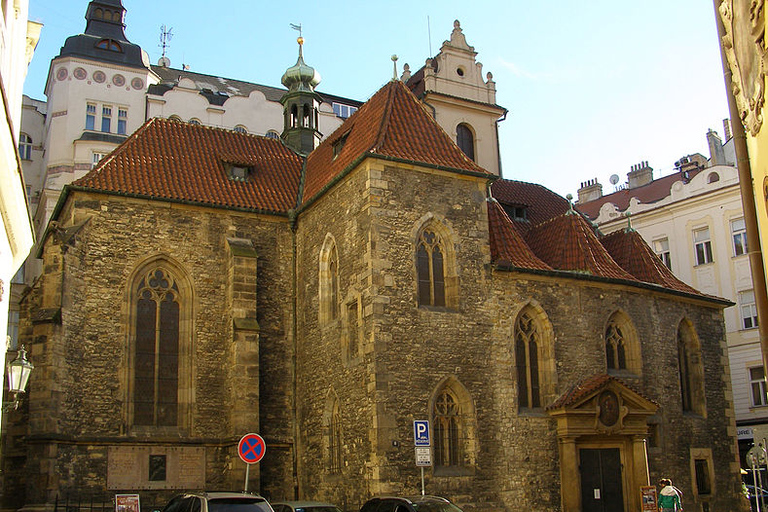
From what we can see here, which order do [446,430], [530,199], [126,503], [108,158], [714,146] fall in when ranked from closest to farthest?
[126,503] < [446,430] < [108,158] < [530,199] < [714,146]

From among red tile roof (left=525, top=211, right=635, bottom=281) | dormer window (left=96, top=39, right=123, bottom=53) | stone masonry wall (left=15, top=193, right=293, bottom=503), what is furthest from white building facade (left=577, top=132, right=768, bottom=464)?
dormer window (left=96, top=39, right=123, bottom=53)

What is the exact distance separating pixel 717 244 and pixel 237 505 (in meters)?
28.9

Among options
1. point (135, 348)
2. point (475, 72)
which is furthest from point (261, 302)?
point (475, 72)

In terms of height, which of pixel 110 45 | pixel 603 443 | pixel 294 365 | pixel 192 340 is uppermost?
pixel 110 45

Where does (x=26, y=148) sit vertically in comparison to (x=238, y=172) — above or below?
above

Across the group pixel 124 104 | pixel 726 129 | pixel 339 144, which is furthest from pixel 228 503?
pixel 726 129

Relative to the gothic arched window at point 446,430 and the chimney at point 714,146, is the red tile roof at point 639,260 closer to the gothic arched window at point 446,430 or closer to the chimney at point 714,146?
the gothic arched window at point 446,430

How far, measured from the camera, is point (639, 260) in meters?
28.3

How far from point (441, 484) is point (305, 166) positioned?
12441 millimetres

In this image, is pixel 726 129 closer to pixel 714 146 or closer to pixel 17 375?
pixel 714 146

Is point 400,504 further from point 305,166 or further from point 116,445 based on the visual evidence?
point 305,166

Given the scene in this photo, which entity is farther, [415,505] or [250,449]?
[250,449]

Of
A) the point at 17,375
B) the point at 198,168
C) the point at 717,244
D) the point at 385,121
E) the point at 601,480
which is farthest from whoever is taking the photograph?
the point at 717,244

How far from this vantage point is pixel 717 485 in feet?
87.1
